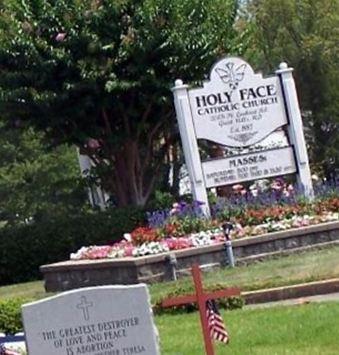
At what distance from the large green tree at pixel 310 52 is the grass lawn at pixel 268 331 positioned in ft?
79.1

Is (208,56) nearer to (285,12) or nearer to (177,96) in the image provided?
(177,96)

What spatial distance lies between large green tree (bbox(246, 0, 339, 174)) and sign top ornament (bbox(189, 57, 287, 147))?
14.7 meters

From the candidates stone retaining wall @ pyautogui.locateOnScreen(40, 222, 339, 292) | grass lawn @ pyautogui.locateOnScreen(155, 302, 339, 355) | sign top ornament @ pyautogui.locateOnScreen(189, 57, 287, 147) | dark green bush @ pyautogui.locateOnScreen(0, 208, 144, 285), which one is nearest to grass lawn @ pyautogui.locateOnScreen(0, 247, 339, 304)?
stone retaining wall @ pyautogui.locateOnScreen(40, 222, 339, 292)

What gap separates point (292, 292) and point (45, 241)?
11508 mm

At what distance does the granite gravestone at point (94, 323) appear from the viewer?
349 inches

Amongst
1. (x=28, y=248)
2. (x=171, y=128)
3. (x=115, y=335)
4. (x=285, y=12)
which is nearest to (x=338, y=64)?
(x=285, y=12)

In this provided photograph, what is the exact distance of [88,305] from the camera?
8852 millimetres

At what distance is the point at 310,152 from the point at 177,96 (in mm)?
17331

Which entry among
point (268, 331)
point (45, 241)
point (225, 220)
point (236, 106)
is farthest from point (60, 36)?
point (268, 331)

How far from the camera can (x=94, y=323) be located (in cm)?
884

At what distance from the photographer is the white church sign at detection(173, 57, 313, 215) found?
22.6 m

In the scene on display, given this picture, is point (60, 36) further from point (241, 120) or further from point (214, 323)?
point (214, 323)

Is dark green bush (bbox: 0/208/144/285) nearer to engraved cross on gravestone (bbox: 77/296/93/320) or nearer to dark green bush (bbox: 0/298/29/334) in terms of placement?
dark green bush (bbox: 0/298/29/334)

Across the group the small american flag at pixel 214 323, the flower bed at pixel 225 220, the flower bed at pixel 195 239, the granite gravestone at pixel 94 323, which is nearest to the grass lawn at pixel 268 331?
the small american flag at pixel 214 323
